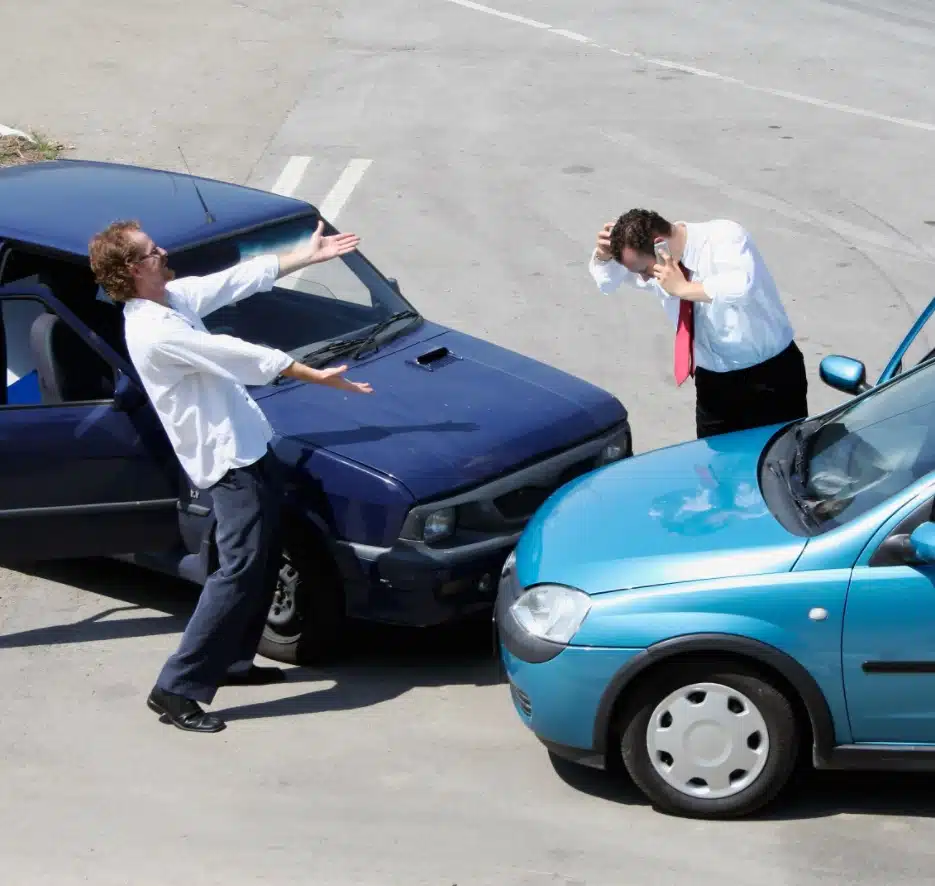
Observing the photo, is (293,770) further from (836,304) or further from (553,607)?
(836,304)

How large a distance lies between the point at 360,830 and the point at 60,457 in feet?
7.19

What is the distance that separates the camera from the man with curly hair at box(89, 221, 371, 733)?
607cm

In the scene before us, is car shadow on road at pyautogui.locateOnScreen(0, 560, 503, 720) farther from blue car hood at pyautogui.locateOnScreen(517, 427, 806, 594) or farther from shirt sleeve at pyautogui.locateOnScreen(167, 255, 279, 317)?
shirt sleeve at pyautogui.locateOnScreen(167, 255, 279, 317)

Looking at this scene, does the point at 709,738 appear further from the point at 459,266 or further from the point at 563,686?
the point at 459,266

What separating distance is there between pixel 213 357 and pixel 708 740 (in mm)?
2325

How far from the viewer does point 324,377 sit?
20.5 feet

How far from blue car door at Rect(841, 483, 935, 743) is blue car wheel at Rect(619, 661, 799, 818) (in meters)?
0.28

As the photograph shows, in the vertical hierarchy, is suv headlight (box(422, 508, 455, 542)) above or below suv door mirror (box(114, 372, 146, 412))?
below

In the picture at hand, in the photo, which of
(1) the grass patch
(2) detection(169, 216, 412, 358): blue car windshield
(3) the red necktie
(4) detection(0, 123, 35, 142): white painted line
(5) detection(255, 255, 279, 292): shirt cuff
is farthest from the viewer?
(4) detection(0, 123, 35, 142): white painted line

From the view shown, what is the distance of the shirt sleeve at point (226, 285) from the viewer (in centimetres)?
645

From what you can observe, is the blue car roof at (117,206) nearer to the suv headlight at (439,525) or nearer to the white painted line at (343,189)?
the suv headlight at (439,525)

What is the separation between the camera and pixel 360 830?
5457 millimetres

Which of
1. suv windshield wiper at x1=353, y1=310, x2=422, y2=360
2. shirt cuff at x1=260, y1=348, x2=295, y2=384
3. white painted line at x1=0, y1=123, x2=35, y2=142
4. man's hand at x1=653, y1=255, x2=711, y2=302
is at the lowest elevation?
white painted line at x1=0, y1=123, x2=35, y2=142

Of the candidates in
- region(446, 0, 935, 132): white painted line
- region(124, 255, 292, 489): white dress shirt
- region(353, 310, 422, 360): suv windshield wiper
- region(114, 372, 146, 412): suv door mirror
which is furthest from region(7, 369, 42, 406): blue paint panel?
region(446, 0, 935, 132): white painted line
